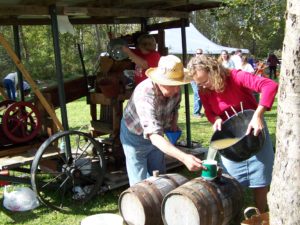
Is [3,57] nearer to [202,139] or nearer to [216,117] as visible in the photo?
[202,139]

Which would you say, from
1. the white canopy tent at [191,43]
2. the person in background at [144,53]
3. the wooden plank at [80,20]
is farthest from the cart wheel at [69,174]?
the white canopy tent at [191,43]

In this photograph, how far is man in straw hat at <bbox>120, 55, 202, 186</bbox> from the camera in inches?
117

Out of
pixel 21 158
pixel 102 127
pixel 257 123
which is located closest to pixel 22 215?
pixel 21 158

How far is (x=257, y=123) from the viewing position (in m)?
3.08

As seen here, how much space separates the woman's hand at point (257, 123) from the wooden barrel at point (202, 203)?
446 millimetres

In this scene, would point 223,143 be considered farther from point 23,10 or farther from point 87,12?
point 23,10

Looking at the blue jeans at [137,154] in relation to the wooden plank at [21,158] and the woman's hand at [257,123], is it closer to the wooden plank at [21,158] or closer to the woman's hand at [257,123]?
the woman's hand at [257,123]

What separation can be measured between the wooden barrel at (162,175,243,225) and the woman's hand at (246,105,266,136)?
45 centimetres

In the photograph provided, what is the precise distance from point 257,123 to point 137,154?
3.38 feet

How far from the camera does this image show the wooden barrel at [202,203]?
2.89 meters

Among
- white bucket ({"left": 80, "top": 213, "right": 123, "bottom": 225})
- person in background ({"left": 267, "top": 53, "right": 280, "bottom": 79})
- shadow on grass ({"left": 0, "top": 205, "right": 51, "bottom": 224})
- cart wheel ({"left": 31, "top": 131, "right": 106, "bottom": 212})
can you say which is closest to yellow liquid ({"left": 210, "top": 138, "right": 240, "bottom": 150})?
white bucket ({"left": 80, "top": 213, "right": 123, "bottom": 225})

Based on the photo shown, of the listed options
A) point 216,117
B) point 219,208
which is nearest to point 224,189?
point 219,208

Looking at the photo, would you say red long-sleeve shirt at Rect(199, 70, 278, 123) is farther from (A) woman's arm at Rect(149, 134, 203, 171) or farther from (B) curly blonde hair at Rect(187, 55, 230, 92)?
(A) woman's arm at Rect(149, 134, 203, 171)

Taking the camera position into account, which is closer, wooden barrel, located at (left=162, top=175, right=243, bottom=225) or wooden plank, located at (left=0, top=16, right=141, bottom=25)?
wooden barrel, located at (left=162, top=175, right=243, bottom=225)
